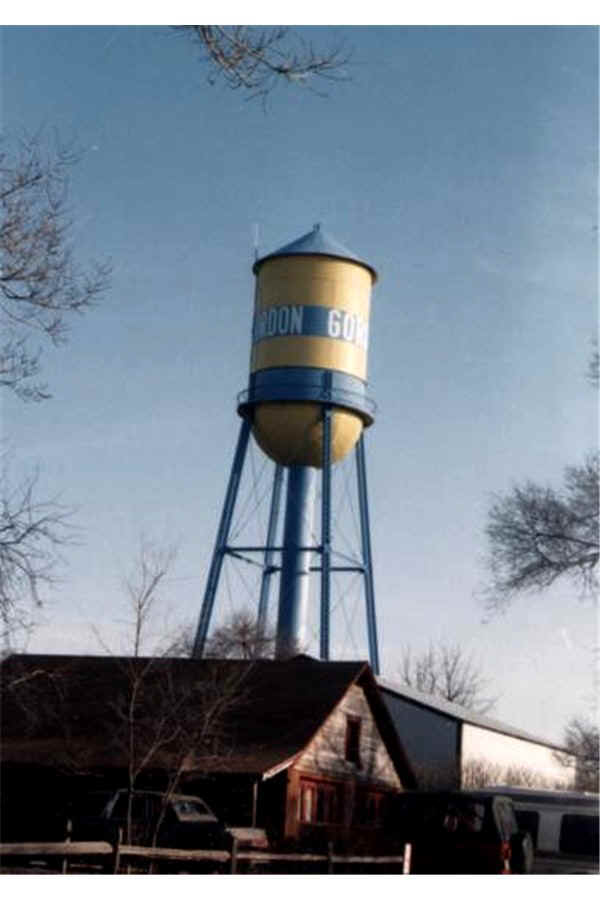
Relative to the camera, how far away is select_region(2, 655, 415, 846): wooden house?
869 inches

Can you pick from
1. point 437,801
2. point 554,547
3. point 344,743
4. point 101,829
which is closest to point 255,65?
point 437,801

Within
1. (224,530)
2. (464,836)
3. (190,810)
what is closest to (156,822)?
(190,810)

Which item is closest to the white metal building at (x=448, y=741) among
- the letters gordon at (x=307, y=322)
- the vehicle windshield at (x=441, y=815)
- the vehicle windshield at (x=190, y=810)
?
the letters gordon at (x=307, y=322)

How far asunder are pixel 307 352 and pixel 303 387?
767mm

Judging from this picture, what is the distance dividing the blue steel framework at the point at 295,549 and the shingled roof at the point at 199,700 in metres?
3.84

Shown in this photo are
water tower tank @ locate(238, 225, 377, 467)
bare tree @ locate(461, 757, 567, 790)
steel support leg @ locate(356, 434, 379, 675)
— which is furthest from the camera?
bare tree @ locate(461, 757, 567, 790)

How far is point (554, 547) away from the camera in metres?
18.5

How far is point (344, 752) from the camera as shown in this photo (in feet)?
85.3

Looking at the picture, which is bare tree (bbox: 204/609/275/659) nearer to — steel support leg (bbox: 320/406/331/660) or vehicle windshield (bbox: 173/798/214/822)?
steel support leg (bbox: 320/406/331/660)

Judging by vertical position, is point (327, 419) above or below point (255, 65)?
above

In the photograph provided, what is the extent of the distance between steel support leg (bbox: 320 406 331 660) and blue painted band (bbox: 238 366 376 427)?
1.23 feet

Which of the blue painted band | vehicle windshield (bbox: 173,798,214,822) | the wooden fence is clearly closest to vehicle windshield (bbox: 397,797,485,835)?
the wooden fence
